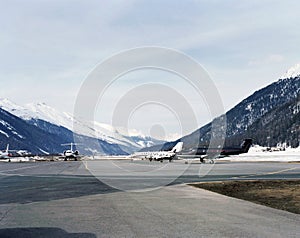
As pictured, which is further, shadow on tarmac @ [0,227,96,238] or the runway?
the runway

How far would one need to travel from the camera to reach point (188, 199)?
Result: 19656mm

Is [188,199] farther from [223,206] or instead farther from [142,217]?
[142,217]

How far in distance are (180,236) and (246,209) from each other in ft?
21.3

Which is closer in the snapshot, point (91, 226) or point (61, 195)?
point (91, 226)

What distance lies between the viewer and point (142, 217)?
13805 mm

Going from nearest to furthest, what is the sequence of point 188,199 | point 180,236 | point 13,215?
point 180,236 → point 13,215 → point 188,199

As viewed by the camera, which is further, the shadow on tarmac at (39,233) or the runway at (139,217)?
the runway at (139,217)

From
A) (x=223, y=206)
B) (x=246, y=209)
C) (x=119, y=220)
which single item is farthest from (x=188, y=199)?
(x=119, y=220)

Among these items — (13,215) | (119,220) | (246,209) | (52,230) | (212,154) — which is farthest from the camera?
(212,154)

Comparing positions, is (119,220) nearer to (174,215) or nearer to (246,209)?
(174,215)

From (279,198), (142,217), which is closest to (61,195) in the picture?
(142,217)

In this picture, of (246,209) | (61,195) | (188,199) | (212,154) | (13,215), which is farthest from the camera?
(212,154)

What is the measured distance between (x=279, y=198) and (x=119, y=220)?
34.1 ft

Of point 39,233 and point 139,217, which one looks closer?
point 39,233
